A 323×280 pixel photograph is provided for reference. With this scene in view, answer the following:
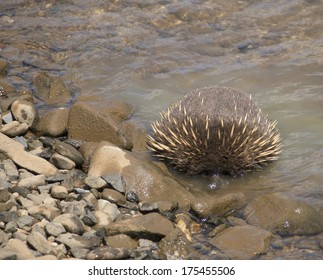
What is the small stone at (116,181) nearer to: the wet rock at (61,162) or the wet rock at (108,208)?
the wet rock at (108,208)

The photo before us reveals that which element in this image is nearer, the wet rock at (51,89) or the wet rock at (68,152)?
the wet rock at (68,152)

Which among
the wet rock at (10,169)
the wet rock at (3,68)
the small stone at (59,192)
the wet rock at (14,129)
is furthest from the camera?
the wet rock at (3,68)

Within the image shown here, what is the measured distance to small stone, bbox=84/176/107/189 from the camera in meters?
6.36

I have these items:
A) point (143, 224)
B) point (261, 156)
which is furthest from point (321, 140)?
point (143, 224)

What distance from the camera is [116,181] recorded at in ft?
21.1

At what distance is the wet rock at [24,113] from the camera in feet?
24.5

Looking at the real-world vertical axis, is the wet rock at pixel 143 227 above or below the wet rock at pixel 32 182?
below

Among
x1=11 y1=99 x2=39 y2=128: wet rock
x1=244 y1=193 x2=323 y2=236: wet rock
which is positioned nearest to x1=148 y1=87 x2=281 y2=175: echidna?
x1=244 y1=193 x2=323 y2=236: wet rock

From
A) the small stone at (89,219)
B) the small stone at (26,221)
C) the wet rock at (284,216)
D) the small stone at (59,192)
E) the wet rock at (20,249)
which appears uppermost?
the wet rock at (20,249)

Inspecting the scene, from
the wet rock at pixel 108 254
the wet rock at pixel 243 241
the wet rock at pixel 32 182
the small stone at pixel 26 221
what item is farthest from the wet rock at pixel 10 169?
the wet rock at pixel 243 241

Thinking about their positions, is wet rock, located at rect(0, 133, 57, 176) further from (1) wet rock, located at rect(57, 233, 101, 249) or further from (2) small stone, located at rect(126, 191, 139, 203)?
(1) wet rock, located at rect(57, 233, 101, 249)

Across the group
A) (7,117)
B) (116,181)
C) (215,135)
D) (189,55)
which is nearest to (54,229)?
(116,181)

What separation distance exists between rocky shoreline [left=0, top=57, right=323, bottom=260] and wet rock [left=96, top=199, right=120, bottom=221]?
10mm

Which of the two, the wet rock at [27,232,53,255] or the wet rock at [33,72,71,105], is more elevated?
the wet rock at [27,232,53,255]
